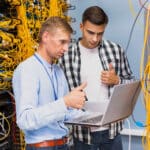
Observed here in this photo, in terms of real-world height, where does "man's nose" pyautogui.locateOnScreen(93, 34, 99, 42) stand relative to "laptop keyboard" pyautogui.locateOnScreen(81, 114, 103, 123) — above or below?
above

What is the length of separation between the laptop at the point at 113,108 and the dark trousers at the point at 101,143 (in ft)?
0.85

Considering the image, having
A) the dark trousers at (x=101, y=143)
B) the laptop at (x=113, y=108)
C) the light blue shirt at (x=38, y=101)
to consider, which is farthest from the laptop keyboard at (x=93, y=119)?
the dark trousers at (x=101, y=143)

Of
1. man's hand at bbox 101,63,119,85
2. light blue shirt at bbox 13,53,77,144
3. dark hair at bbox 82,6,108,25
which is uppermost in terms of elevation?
dark hair at bbox 82,6,108,25

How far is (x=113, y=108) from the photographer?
140 cm

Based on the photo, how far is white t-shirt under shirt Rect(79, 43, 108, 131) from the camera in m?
1.81

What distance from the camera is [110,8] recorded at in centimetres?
277

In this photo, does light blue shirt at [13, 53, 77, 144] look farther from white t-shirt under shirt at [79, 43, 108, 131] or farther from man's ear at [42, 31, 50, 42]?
white t-shirt under shirt at [79, 43, 108, 131]

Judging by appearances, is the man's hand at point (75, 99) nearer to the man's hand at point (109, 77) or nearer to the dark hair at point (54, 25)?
the dark hair at point (54, 25)

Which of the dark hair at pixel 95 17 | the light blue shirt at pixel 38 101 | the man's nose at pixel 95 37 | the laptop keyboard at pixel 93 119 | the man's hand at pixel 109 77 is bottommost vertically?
the laptop keyboard at pixel 93 119

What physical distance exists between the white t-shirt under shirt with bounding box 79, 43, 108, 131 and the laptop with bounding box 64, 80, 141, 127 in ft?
0.70

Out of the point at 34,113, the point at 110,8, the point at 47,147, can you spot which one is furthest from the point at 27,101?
the point at 110,8

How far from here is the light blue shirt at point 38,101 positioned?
1226mm

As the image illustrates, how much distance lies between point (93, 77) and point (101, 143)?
0.35 metres

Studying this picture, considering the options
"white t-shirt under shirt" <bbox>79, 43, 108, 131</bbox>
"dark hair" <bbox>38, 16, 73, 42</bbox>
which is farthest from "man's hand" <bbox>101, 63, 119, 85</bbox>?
"dark hair" <bbox>38, 16, 73, 42</bbox>
